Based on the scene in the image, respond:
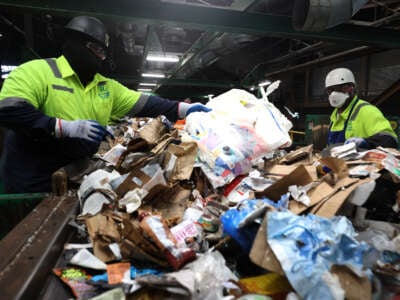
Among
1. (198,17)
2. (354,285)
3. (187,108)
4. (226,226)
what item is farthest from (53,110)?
(354,285)

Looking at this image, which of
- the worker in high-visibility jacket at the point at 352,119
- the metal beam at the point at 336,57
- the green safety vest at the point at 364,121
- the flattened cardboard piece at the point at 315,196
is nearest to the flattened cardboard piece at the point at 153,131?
the flattened cardboard piece at the point at 315,196

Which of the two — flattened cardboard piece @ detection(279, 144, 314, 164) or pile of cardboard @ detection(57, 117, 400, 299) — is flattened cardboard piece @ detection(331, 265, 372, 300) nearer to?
pile of cardboard @ detection(57, 117, 400, 299)

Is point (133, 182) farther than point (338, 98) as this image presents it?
No

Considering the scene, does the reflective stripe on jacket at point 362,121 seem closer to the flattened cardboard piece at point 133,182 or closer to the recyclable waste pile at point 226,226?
the recyclable waste pile at point 226,226

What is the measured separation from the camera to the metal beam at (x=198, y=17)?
198 centimetres

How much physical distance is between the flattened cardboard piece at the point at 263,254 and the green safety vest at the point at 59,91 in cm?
157

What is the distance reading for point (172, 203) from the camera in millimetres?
1310

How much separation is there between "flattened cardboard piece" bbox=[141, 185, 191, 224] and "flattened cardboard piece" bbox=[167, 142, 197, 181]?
0.09m

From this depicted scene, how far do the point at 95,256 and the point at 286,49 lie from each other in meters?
6.27

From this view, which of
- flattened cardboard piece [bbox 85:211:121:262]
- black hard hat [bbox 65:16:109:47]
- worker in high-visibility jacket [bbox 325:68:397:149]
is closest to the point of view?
flattened cardboard piece [bbox 85:211:121:262]

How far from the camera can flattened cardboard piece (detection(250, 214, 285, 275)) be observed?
788mm

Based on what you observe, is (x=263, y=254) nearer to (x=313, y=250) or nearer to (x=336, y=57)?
(x=313, y=250)

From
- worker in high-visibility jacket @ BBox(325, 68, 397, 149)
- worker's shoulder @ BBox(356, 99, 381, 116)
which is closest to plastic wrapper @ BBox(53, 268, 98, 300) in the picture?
worker in high-visibility jacket @ BBox(325, 68, 397, 149)

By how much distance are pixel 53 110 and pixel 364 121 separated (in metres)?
2.82
